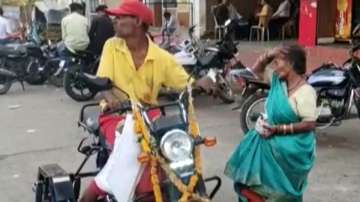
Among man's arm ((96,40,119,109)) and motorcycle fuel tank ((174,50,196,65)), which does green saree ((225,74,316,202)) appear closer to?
man's arm ((96,40,119,109))

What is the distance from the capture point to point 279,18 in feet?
70.4

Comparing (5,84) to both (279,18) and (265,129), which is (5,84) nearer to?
(265,129)

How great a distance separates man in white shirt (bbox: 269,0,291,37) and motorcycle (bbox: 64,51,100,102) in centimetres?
1115

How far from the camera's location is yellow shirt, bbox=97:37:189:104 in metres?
3.97

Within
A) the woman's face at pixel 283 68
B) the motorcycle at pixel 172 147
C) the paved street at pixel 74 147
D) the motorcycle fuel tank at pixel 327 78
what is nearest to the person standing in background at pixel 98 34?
the paved street at pixel 74 147

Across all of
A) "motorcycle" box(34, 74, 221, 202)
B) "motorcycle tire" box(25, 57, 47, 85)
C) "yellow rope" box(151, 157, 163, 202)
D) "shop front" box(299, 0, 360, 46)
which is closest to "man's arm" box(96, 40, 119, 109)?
"motorcycle" box(34, 74, 221, 202)

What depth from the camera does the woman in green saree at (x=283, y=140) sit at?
3.87 m

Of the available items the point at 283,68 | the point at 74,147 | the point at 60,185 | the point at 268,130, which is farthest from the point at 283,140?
the point at 74,147

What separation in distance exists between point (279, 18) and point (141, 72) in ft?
59.0

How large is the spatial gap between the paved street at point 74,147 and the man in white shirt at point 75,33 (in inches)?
43.7

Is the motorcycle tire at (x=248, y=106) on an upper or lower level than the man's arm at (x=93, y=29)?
lower

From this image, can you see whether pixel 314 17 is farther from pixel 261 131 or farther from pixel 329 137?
pixel 261 131

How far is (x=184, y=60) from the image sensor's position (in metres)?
10.4

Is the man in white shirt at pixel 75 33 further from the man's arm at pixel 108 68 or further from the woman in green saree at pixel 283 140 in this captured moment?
the woman in green saree at pixel 283 140
